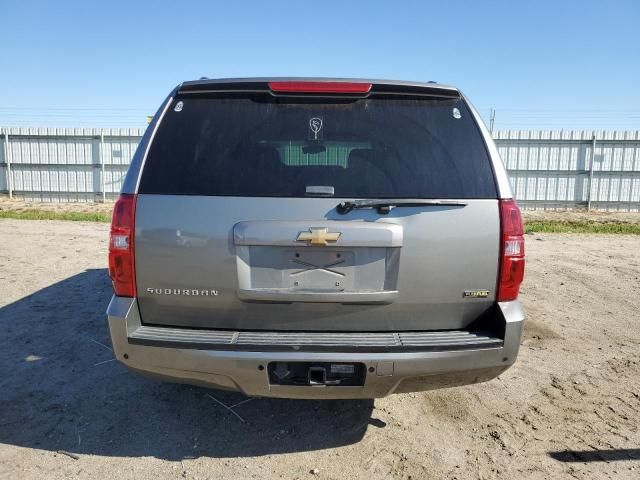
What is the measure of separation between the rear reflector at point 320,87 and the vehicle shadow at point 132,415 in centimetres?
211

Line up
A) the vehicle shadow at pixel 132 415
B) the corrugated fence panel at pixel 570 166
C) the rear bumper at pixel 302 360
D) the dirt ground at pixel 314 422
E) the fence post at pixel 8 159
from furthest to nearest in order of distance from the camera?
the fence post at pixel 8 159 < the corrugated fence panel at pixel 570 166 < the vehicle shadow at pixel 132 415 < the dirt ground at pixel 314 422 < the rear bumper at pixel 302 360

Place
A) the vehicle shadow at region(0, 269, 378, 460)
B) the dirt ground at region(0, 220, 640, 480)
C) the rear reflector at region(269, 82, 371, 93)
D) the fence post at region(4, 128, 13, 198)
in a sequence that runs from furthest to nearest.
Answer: the fence post at region(4, 128, 13, 198), the vehicle shadow at region(0, 269, 378, 460), the dirt ground at region(0, 220, 640, 480), the rear reflector at region(269, 82, 371, 93)

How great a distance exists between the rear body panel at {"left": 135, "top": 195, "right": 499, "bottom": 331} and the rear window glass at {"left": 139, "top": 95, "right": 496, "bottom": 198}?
0.33 feet

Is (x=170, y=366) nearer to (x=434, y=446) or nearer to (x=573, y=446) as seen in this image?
(x=434, y=446)

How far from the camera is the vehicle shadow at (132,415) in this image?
2904 millimetres

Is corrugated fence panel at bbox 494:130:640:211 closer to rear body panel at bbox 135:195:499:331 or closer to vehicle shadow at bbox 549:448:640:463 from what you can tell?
vehicle shadow at bbox 549:448:640:463

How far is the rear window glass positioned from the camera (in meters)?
2.48

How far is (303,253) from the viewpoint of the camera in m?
2.41

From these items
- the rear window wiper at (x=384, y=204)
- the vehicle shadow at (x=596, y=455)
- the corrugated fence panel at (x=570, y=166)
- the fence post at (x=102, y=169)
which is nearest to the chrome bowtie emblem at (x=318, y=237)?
the rear window wiper at (x=384, y=204)

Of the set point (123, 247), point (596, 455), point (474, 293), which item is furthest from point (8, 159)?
point (596, 455)

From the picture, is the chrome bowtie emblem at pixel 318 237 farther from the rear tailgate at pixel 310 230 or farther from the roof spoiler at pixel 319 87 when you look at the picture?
the roof spoiler at pixel 319 87

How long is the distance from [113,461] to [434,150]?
254 centimetres

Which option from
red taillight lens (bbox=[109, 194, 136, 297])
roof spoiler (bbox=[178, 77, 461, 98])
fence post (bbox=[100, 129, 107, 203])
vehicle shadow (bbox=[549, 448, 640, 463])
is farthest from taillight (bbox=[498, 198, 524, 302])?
fence post (bbox=[100, 129, 107, 203])

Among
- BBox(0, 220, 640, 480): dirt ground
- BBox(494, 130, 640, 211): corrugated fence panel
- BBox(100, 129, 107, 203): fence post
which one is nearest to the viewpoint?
BBox(0, 220, 640, 480): dirt ground
